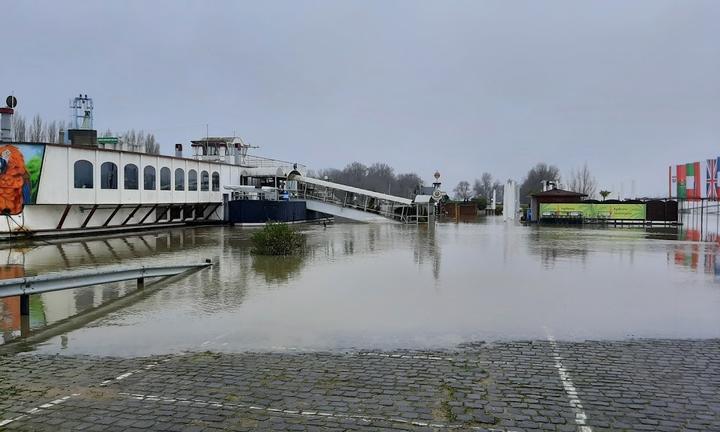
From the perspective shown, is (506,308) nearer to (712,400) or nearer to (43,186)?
(712,400)

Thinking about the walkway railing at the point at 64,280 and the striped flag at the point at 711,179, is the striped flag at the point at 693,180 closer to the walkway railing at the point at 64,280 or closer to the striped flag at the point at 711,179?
the striped flag at the point at 711,179

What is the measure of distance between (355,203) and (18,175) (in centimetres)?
2741

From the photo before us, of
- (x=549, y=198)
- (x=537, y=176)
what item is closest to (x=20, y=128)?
(x=549, y=198)

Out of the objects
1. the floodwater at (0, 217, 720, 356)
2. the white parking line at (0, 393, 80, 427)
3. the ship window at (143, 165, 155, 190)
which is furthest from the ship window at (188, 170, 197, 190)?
the white parking line at (0, 393, 80, 427)

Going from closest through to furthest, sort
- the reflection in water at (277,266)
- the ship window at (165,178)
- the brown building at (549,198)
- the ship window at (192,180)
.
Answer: the reflection in water at (277,266) → the ship window at (165,178) → the ship window at (192,180) → the brown building at (549,198)

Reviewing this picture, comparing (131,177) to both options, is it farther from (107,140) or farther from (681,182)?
(681,182)

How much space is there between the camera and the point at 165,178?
36406 mm

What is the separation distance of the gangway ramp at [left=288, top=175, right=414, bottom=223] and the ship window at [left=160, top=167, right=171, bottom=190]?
1338 centimetres

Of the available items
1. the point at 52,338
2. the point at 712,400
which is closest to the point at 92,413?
the point at 52,338

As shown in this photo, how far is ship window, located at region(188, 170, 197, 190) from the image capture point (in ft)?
129

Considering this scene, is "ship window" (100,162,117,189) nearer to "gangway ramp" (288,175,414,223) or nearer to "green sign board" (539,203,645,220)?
"gangway ramp" (288,175,414,223)

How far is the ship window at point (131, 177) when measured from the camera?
107 ft

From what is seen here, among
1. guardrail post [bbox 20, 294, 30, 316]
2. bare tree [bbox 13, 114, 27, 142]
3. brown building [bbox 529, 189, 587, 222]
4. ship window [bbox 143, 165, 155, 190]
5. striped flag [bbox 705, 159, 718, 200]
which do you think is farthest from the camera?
bare tree [bbox 13, 114, 27, 142]

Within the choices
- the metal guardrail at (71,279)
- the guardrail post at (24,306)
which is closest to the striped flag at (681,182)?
the metal guardrail at (71,279)
